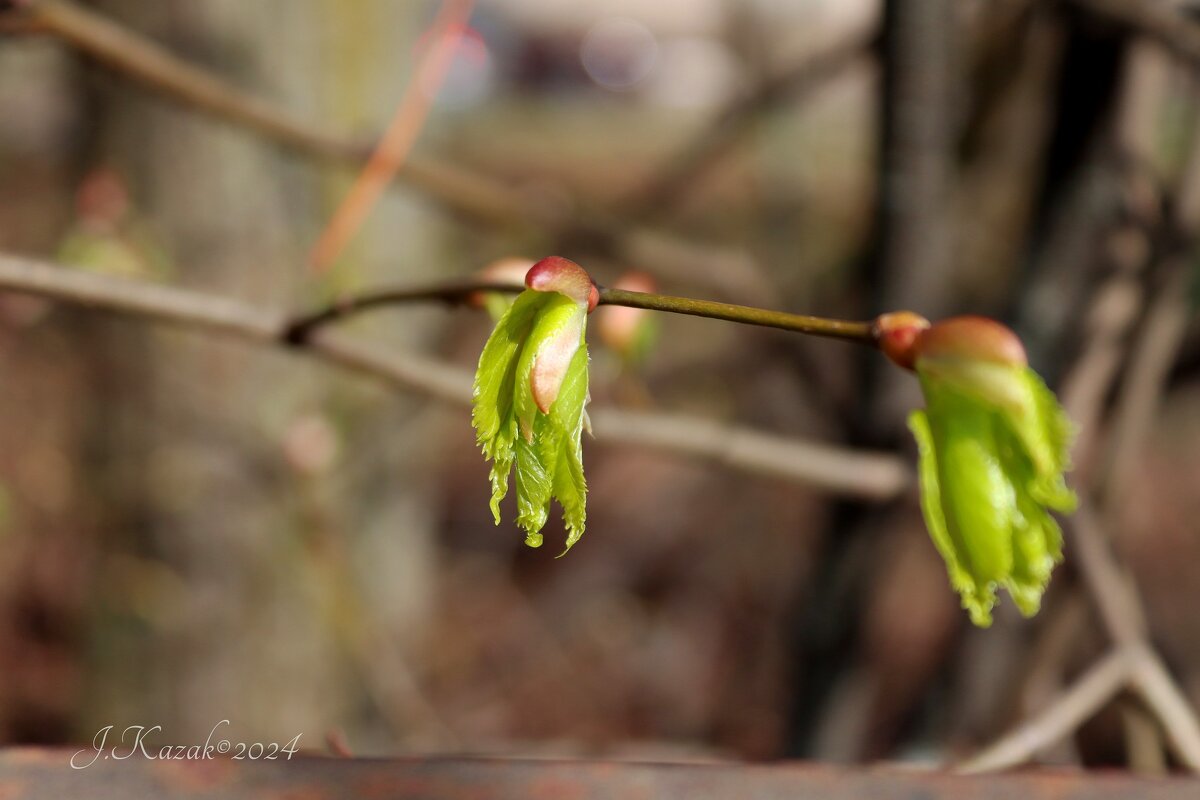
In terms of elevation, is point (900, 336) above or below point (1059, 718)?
above

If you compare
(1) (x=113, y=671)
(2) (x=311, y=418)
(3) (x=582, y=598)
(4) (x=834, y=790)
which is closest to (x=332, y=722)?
(1) (x=113, y=671)

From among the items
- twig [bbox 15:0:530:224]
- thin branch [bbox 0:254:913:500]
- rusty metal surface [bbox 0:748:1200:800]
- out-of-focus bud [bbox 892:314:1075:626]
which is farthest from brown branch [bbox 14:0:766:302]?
out-of-focus bud [bbox 892:314:1075:626]

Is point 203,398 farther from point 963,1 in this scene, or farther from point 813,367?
point 963,1

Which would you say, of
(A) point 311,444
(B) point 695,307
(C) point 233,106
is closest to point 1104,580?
(B) point 695,307

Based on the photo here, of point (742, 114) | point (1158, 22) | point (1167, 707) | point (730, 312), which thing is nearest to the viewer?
point (730, 312)

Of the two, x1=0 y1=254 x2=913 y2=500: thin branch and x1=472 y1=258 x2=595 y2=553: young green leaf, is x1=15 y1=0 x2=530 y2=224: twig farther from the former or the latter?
x1=472 y1=258 x2=595 y2=553: young green leaf

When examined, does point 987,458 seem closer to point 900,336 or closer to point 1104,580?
point 900,336

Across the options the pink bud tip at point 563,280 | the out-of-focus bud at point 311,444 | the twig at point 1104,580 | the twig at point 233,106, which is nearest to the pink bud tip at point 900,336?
the pink bud tip at point 563,280
